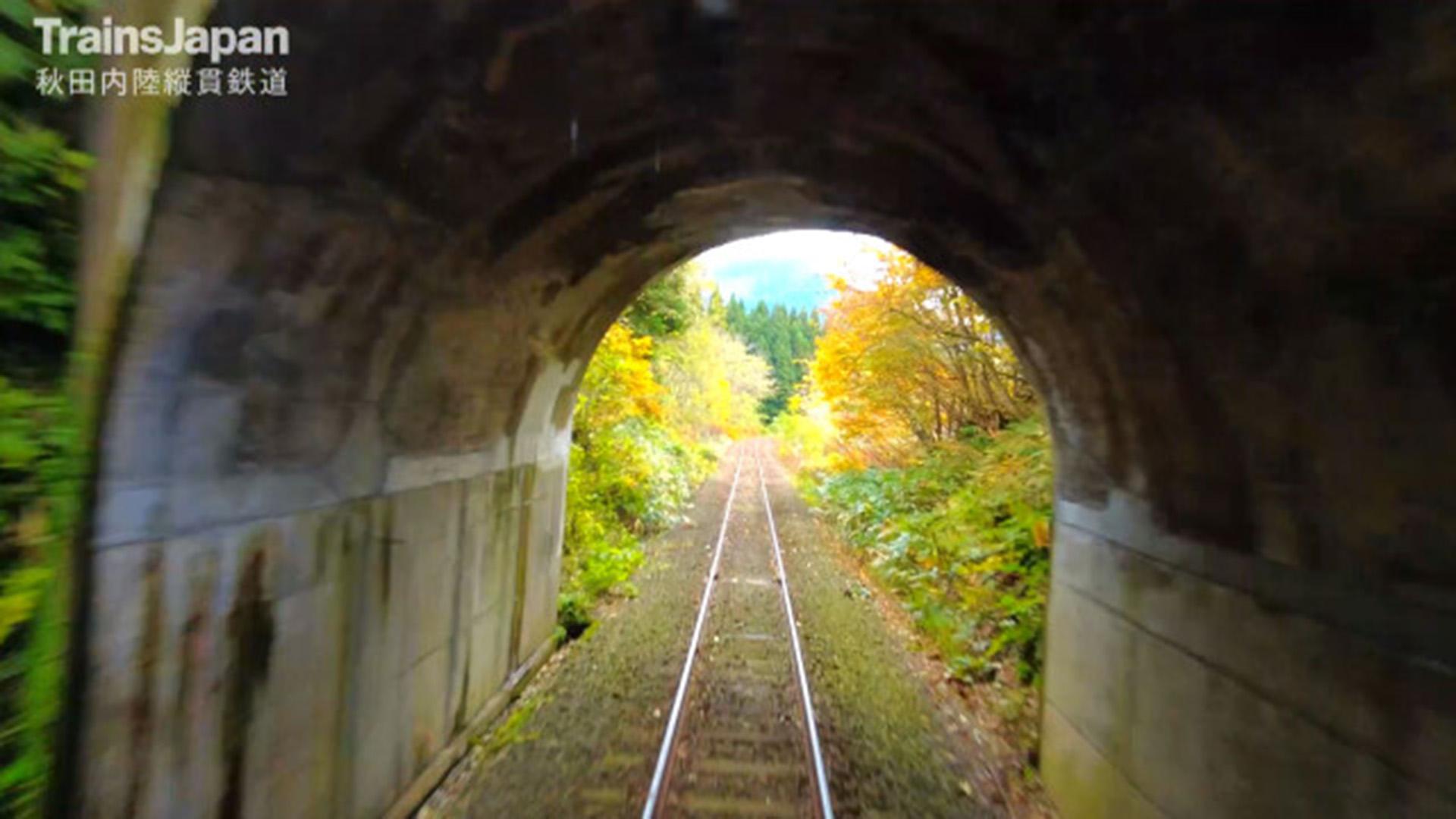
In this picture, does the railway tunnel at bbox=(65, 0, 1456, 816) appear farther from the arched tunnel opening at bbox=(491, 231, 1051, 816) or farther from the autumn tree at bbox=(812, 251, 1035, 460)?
the autumn tree at bbox=(812, 251, 1035, 460)

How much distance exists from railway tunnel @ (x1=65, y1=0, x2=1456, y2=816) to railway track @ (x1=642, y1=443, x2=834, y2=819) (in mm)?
1824

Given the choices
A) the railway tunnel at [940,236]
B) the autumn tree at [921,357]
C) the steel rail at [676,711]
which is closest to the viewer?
the railway tunnel at [940,236]

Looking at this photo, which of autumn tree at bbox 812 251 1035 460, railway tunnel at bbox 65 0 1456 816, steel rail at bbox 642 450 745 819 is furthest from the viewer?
autumn tree at bbox 812 251 1035 460

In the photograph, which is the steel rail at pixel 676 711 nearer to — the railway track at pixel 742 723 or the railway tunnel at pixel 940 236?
the railway track at pixel 742 723

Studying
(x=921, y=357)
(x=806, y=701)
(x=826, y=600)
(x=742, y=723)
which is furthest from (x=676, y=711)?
(x=921, y=357)

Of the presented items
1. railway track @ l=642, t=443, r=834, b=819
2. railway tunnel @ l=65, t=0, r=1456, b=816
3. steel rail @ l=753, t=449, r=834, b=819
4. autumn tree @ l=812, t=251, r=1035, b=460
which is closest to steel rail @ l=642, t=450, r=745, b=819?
railway track @ l=642, t=443, r=834, b=819

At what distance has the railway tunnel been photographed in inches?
90.6

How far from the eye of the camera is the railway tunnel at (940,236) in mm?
2301

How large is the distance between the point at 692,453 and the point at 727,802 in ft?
70.1

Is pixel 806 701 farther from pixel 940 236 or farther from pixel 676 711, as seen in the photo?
pixel 940 236

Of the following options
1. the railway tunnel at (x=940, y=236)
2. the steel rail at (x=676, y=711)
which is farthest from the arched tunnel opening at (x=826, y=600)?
the railway tunnel at (x=940, y=236)

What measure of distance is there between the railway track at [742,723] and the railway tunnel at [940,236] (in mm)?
1824

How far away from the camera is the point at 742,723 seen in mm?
6375

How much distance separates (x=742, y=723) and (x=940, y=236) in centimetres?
454
